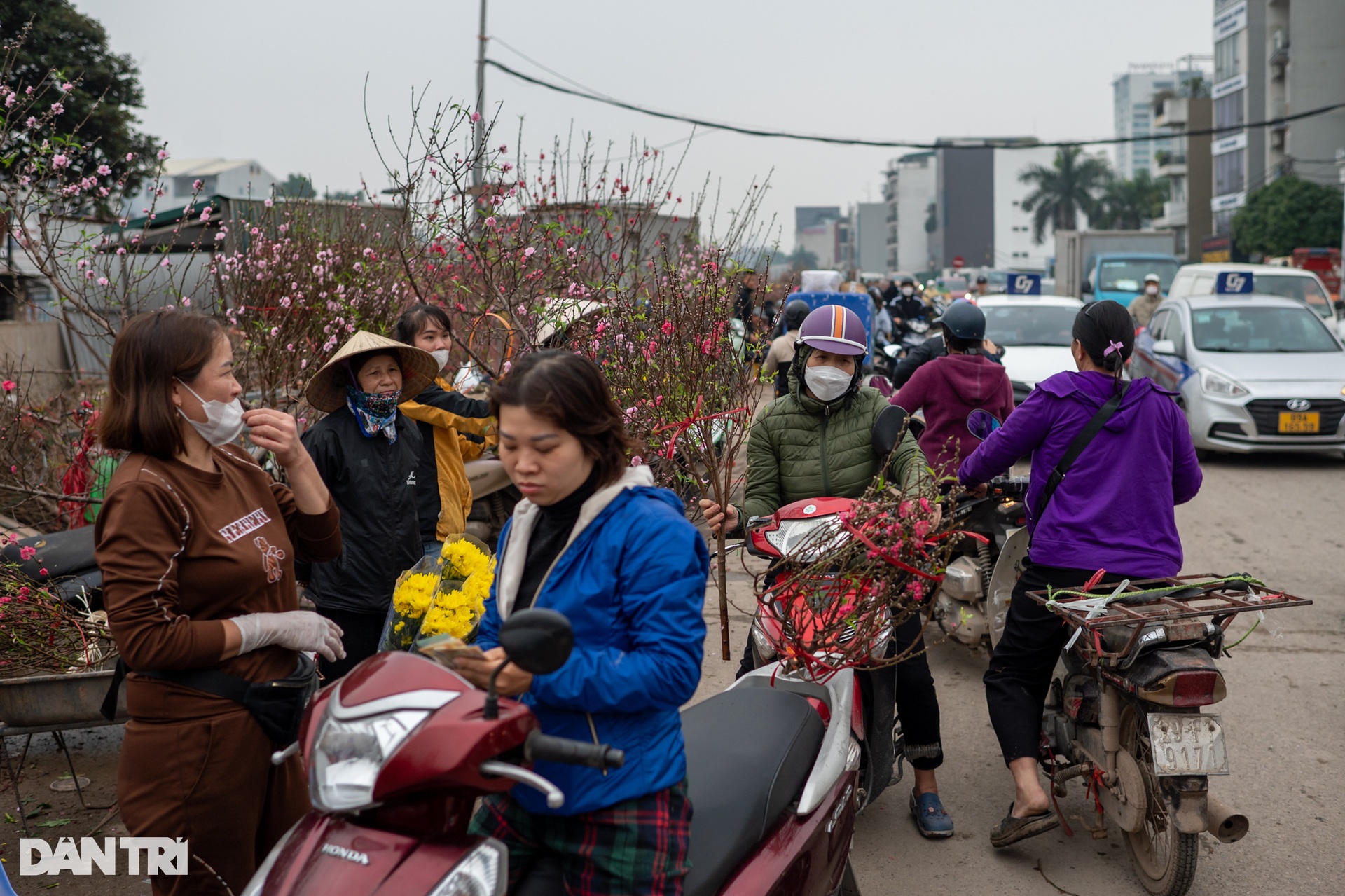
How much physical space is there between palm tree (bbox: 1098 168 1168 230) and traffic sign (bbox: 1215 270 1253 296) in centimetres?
8000

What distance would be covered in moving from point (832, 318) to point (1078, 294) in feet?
97.8

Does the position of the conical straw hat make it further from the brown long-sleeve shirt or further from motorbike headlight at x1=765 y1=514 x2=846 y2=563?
motorbike headlight at x1=765 y1=514 x2=846 y2=563

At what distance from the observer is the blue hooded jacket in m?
2.01

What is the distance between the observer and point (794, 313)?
8492 mm

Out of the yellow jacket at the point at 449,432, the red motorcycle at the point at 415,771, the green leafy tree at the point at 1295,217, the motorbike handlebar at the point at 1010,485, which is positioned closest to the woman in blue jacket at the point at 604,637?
the red motorcycle at the point at 415,771

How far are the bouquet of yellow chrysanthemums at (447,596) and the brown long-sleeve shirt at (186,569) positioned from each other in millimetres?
330

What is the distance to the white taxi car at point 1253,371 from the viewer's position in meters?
10.7

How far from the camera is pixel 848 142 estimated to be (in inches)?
765

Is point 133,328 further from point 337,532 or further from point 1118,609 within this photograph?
point 1118,609

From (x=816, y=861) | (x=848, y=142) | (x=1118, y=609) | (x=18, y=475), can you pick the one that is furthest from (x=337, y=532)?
(x=848, y=142)

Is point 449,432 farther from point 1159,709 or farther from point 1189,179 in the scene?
point 1189,179

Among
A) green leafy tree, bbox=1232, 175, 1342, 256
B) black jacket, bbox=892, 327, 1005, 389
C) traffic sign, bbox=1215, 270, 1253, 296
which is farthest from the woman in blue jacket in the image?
green leafy tree, bbox=1232, 175, 1342, 256

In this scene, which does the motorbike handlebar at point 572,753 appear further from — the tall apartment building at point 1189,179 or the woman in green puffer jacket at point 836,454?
the tall apartment building at point 1189,179

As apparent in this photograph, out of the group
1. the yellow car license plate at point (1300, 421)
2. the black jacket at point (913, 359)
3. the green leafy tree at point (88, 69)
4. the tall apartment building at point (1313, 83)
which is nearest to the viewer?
the black jacket at point (913, 359)
